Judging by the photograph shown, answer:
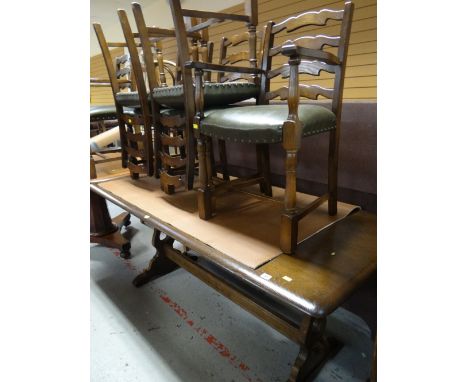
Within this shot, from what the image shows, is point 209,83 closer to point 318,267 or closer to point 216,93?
point 216,93

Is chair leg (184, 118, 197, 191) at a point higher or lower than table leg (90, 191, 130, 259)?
higher

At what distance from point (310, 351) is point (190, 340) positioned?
0.54 meters

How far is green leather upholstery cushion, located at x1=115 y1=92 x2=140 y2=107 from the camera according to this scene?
194 cm

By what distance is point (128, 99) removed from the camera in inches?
78.9

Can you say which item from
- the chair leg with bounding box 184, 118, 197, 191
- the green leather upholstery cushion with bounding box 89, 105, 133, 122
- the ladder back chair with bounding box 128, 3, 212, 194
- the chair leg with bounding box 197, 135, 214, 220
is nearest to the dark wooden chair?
the ladder back chair with bounding box 128, 3, 212, 194

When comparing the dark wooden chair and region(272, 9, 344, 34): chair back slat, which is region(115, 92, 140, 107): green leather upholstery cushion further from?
region(272, 9, 344, 34): chair back slat

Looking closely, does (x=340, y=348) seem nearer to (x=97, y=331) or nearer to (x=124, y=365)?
(x=124, y=365)

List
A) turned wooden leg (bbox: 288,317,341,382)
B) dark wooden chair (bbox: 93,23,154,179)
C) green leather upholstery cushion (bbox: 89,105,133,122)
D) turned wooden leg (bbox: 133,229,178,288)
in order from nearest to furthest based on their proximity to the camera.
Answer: turned wooden leg (bbox: 288,317,341,382) < turned wooden leg (bbox: 133,229,178,288) < dark wooden chair (bbox: 93,23,154,179) < green leather upholstery cushion (bbox: 89,105,133,122)

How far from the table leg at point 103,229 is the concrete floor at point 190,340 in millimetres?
346

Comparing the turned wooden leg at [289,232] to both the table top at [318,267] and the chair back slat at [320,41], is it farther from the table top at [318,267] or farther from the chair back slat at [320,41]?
the chair back slat at [320,41]

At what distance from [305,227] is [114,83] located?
1.67 meters

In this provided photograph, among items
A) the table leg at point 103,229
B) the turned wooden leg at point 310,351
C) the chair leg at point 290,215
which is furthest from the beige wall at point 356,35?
the table leg at point 103,229

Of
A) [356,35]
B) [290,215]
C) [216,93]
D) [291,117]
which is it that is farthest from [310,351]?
[356,35]
